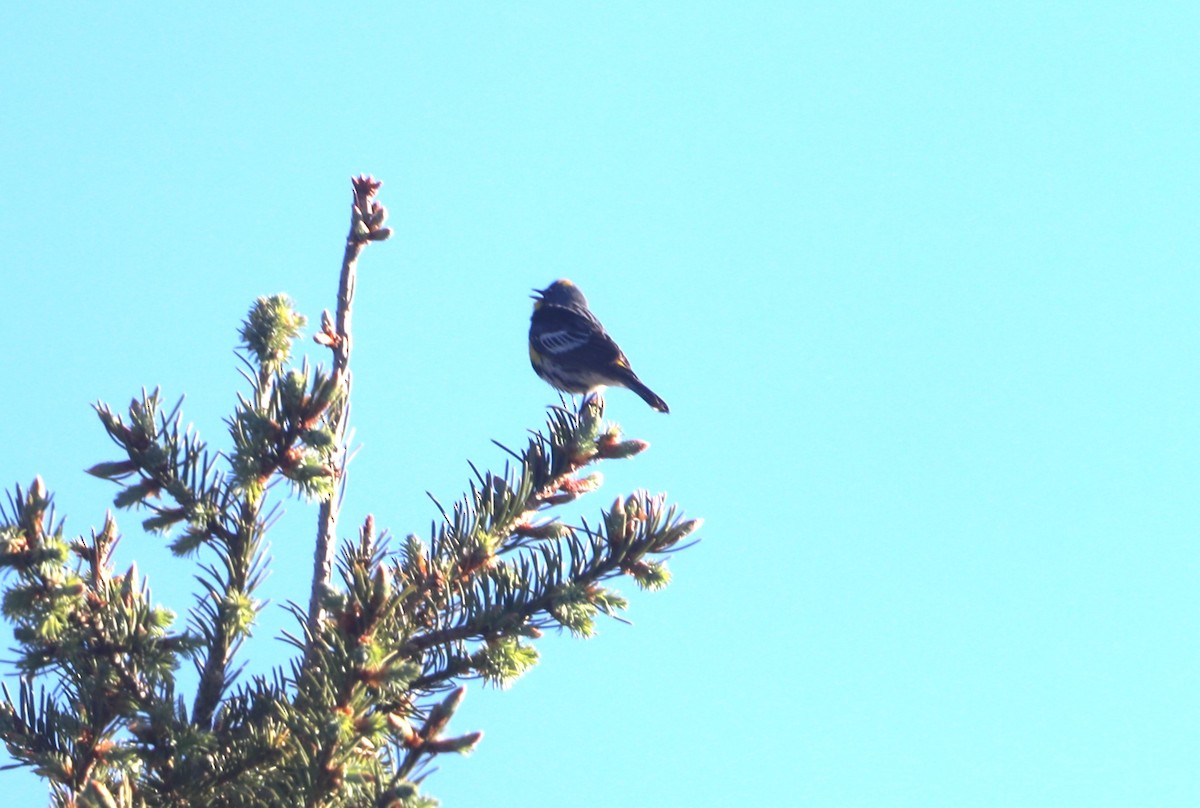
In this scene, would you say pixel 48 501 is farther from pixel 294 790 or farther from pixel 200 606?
pixel 294 790

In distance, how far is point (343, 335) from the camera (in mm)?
3098

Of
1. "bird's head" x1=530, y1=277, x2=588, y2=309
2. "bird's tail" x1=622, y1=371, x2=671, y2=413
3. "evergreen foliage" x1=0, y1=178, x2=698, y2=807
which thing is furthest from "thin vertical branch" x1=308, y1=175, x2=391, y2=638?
"bird's head" x1=530, y1=277, x2=588, y2=309

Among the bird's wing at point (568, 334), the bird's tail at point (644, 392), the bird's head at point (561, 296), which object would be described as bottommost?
the bird's tail at point (644, 392)

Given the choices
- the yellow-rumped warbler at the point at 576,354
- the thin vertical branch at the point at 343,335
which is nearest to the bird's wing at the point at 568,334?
the yellow-rumped warbler at the point at 576,354

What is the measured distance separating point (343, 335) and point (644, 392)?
7.04m

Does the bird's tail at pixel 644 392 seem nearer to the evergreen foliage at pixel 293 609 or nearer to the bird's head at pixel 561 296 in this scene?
the bird's head at pixel 561 296

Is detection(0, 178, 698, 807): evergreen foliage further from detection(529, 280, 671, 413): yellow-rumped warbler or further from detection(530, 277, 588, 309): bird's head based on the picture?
detection(530, 277, 588, 309): bird's head

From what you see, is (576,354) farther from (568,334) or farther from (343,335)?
(343,335)

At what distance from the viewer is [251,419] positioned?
285cm

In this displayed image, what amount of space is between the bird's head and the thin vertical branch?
9254 millimetres

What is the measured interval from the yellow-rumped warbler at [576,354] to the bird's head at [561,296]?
1.42 feet

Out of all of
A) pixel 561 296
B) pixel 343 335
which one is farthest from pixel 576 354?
pixel 343 335

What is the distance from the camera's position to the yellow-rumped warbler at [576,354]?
1017 centimetres

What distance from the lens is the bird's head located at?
12.9 metres
